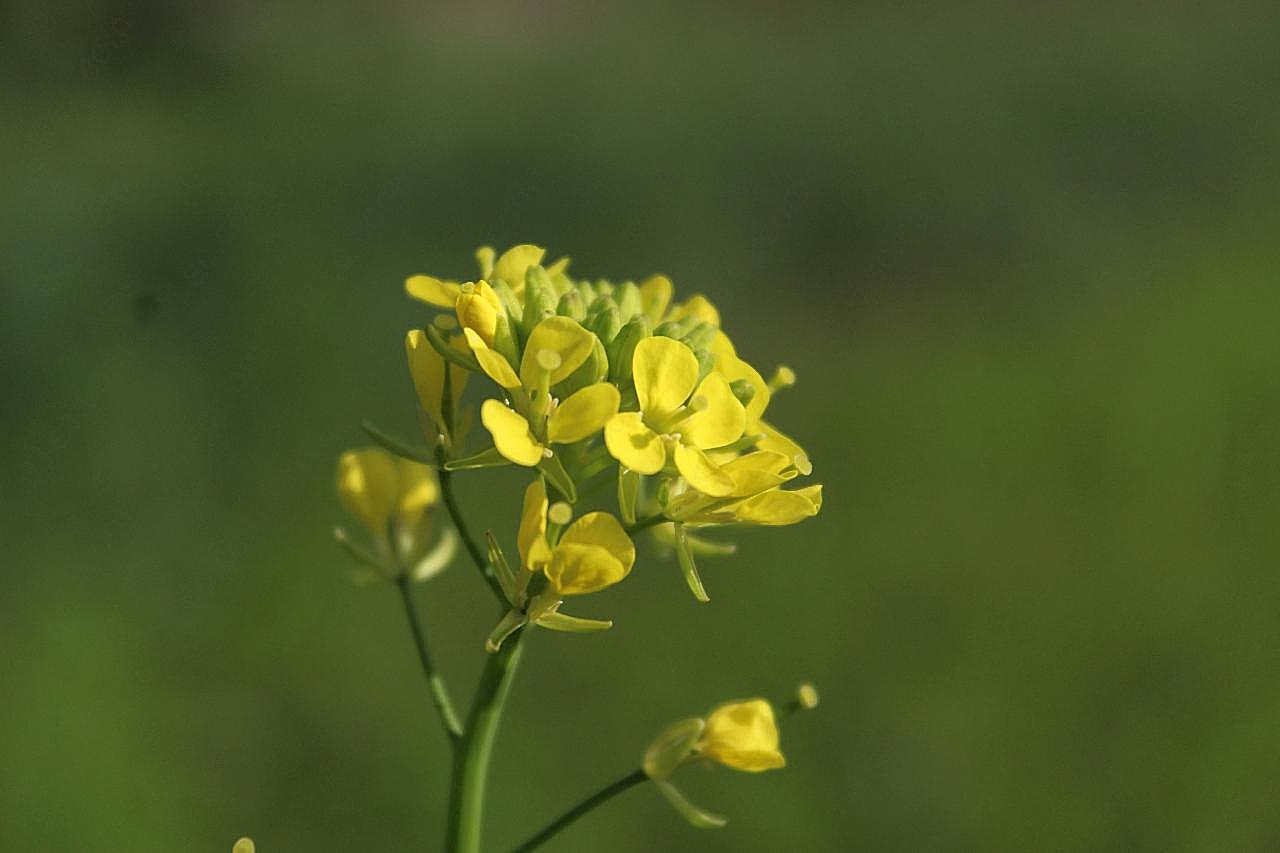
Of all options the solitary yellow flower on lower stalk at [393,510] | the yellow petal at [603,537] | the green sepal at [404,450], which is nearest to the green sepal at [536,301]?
the green sepal at [404,450]

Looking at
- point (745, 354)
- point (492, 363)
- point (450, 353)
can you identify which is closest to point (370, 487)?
point (450, 353)

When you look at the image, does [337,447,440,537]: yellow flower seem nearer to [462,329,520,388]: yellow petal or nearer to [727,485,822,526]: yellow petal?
[462,329,520,388]: yellow petal

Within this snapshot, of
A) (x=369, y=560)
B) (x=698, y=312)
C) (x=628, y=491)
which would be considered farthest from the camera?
(x=369, y=560)

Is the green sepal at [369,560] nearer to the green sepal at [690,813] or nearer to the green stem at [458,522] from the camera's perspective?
the green stem at [458,522]

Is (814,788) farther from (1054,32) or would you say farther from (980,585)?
(1054,32)

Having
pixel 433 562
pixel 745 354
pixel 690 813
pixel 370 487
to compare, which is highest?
pixel 370 487

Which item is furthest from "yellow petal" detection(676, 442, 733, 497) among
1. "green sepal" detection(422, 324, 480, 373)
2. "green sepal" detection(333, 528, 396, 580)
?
"green sepal" detection(333, 528, 396, 580)

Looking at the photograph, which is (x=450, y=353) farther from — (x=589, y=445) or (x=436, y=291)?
(x=589, y=445)
